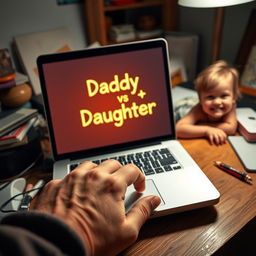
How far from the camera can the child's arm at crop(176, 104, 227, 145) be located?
93 cm

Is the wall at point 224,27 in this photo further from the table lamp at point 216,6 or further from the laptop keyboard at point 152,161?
the laptop keyboard at point 152,161

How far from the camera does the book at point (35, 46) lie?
135 cm

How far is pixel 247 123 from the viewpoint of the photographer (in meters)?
0.94

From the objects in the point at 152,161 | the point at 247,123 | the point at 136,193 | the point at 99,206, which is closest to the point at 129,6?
the point at 247,123

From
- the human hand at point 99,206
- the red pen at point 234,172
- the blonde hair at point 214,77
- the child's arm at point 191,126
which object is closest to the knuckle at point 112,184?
the human hand at point 99,206

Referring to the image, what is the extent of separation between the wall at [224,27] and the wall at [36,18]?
662 mm

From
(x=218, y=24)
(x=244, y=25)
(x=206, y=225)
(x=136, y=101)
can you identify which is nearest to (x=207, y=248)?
(x=206, y=225)

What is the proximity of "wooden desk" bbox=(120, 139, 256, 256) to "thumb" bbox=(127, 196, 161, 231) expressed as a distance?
6 cm

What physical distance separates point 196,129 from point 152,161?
0.26 m

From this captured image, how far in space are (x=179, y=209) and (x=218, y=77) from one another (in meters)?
0.54

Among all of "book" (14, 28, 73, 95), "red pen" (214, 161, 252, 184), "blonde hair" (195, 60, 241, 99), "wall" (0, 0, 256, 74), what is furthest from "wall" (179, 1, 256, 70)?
"red pen" (214, 161, 252, 184)

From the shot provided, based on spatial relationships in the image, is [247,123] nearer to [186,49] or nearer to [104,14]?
[186,49]

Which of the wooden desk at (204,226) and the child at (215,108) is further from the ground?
the child at (215,108)

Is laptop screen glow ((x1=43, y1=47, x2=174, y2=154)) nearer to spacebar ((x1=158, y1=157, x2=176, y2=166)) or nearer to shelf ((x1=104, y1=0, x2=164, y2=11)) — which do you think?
spacebar ((x1=158, y1=157, x2=176, y2=166))
